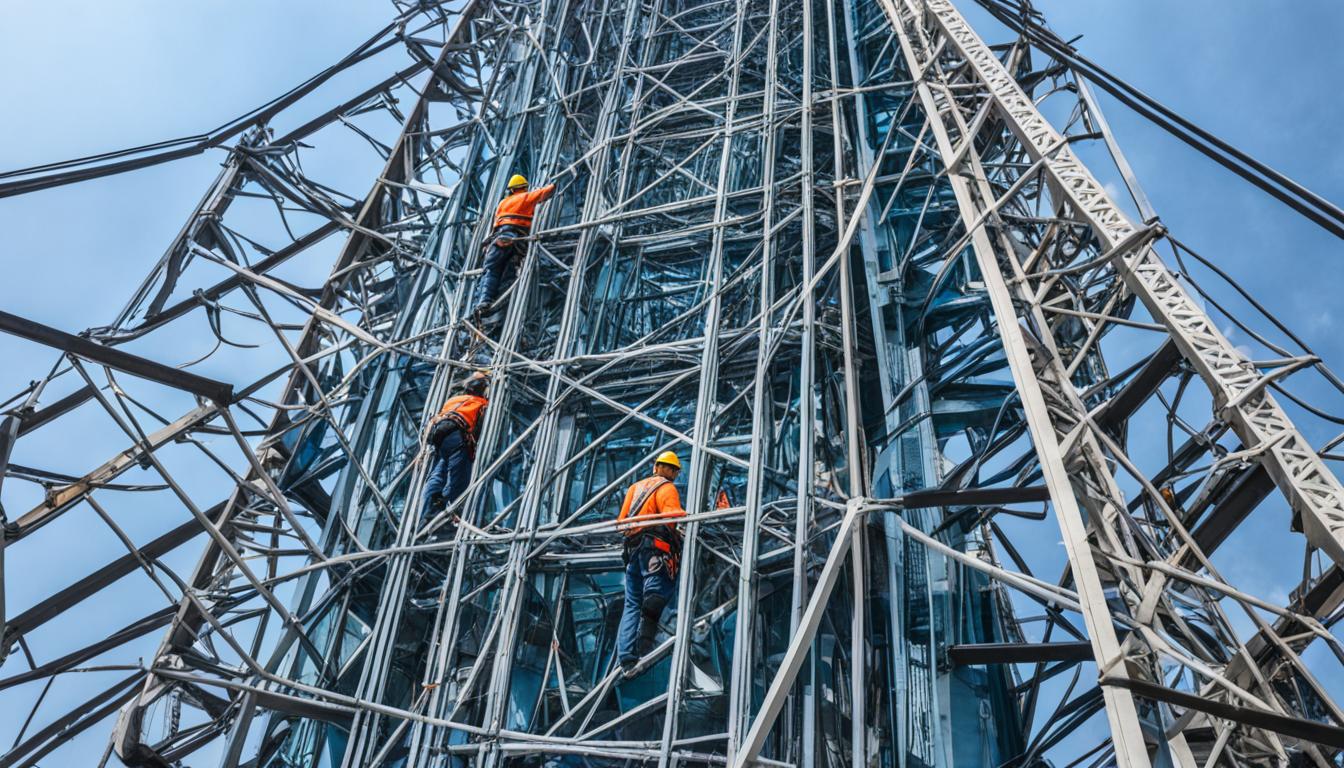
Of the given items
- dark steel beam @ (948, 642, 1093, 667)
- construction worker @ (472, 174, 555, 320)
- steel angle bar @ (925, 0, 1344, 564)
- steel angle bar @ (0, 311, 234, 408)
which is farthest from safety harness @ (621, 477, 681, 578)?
steel angle bar @ (925, 0, 1344, 564)

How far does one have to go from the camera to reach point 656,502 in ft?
34.8

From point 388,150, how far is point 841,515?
1015 cm

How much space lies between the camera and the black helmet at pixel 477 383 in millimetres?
12648

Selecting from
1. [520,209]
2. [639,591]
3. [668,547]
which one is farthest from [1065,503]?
[520,209]

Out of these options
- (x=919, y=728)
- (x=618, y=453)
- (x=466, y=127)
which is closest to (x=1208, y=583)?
(x=919, y=728)

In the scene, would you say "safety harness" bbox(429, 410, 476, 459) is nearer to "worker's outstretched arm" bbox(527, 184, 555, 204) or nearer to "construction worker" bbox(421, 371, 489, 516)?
"construction worker" bbox(421, 371, 489, 516)

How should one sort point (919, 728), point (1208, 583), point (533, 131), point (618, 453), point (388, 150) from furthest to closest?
point (388, 150) < point (533, 131) < point (618, 453) < point (919, 728) < point (1208, 583)

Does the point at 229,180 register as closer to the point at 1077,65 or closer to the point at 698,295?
the point at 698,295

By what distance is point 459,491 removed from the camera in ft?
39.4

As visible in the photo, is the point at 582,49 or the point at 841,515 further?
the point at 582,49

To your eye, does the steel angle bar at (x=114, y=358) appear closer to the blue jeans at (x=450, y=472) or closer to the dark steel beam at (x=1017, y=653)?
the blue jeans at (x=450, y=472)

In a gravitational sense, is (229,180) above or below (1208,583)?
above

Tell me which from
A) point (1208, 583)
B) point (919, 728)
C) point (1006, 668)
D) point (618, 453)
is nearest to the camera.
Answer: point (1208, 583)

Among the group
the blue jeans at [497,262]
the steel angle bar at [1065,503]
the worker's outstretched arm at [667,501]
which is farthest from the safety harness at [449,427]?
the steel angle bar at [1065,503]
